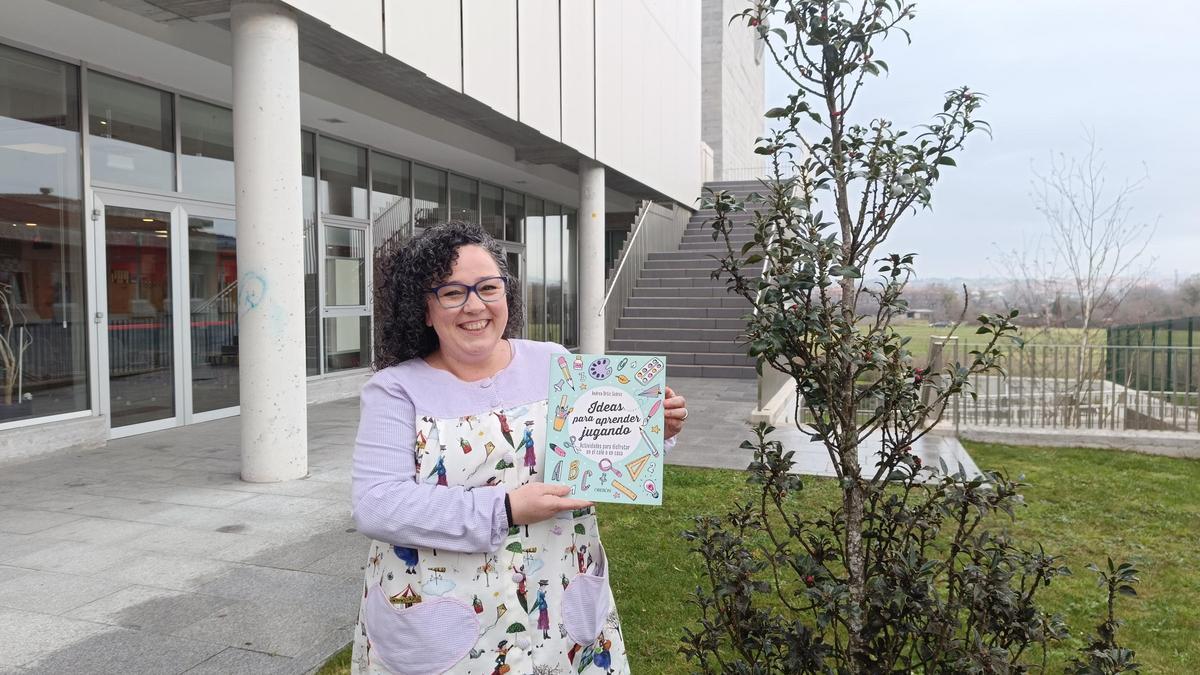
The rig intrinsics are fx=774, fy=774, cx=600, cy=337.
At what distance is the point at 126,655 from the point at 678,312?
12406 mm

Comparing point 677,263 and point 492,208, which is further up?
point 492,208

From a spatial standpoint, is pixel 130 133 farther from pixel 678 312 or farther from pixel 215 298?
pixel 678 312

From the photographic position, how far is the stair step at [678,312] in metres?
14.7

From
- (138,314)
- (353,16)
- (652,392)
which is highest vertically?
(353,16)

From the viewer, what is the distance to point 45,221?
7035 mm

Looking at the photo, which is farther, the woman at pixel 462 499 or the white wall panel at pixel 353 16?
the white wall panel at pixel 353 16

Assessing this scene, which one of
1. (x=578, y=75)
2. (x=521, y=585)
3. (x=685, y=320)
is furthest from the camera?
(x=685, y=320)

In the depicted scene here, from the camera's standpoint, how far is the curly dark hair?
5.58 ft

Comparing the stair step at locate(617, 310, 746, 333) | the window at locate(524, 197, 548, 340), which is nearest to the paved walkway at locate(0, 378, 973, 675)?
the stair step at locate(617, 310, 746, 333)

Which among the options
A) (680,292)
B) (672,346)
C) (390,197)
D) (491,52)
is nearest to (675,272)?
(680,292)

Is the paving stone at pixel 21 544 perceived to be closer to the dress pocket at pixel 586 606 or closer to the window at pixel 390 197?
the dress pocket at pixel 586 606

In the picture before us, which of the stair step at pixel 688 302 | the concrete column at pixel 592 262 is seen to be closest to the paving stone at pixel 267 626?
the concrete column at pixel 592 262

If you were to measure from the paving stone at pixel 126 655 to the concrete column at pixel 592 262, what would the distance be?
Result: 10203mm

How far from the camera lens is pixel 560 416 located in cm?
163
